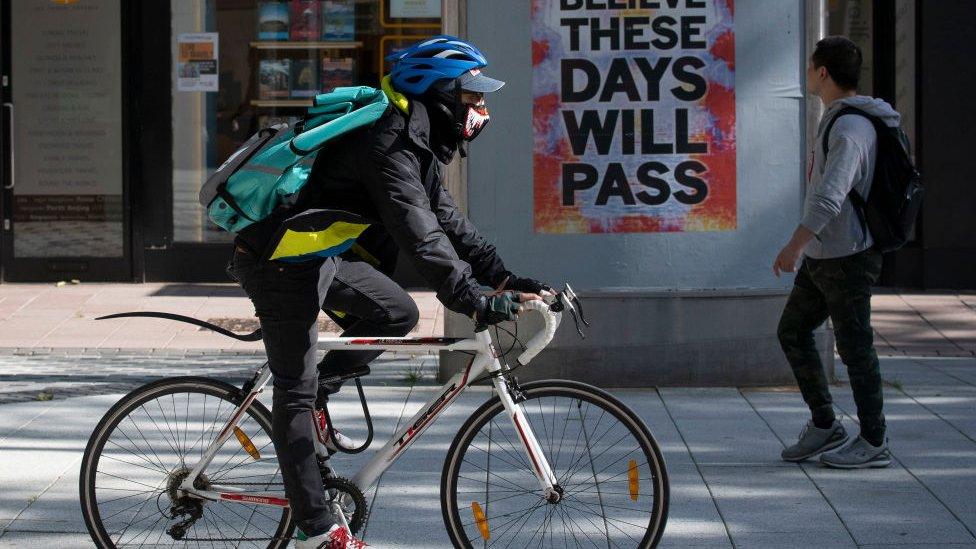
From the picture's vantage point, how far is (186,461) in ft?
14.7

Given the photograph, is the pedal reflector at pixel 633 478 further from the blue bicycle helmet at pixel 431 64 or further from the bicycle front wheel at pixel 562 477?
the blue bicycle helmet at pixel 431 64

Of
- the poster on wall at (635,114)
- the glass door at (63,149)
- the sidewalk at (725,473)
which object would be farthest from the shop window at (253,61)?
the poster on wall at (635,114)

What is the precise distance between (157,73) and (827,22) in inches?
220

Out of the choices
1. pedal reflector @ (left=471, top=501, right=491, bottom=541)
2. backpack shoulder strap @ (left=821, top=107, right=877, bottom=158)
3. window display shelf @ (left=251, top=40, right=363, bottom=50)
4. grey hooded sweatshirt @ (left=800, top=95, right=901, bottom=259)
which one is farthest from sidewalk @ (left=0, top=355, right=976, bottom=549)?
window display shelf @ (left=251, top=40, right=363, bottom=50)

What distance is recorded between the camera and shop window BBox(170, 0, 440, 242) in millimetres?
12109

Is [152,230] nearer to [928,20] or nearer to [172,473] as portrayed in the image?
[928,20]

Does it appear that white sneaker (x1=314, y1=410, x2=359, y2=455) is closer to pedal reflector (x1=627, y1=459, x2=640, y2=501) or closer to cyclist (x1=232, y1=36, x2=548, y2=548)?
cyclist (x1=232, y1=36, x2=548, y2=548)

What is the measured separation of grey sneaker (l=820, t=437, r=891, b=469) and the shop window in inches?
274

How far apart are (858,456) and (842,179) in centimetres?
113

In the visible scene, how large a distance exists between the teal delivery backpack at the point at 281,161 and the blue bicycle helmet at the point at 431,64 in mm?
104

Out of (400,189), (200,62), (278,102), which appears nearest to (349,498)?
(400,189)

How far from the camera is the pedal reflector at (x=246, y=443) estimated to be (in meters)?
4.39

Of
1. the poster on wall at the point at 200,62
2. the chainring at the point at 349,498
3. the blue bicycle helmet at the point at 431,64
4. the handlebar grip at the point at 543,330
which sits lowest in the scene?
the chainring at the point at 349,498

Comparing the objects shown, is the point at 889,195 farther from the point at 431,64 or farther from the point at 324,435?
the point at 324,435
